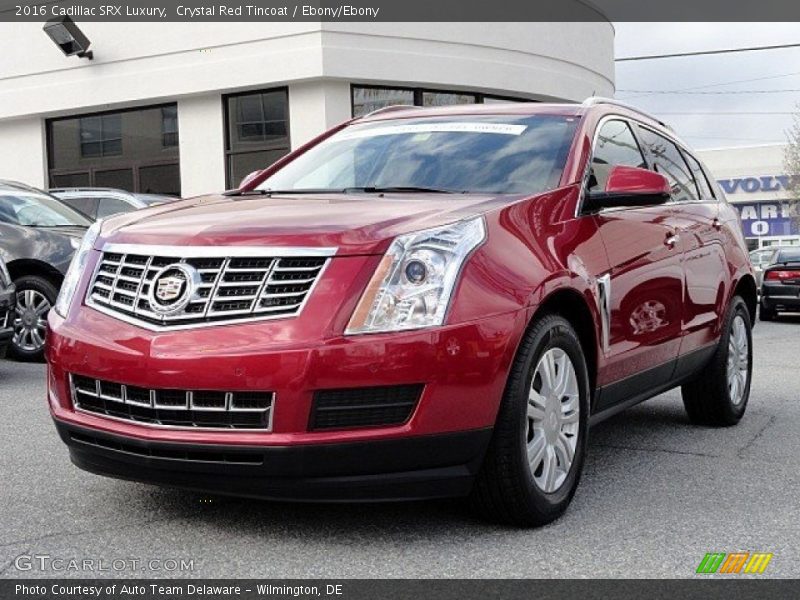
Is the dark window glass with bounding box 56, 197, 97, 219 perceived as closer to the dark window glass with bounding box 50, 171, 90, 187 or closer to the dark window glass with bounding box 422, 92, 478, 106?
the dark window glass with bounding box 422, 92, 478, 106

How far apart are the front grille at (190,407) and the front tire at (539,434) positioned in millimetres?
851

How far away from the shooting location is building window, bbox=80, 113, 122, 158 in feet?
71.4

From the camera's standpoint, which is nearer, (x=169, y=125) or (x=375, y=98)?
(x=375, y=98)

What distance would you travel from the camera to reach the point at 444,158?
468cm

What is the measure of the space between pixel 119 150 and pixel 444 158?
1835 cm

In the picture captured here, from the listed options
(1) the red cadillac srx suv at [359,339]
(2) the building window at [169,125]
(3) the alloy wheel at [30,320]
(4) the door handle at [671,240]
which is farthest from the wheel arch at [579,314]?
(2) the building window at [169,125]

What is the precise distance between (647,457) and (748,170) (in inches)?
1932

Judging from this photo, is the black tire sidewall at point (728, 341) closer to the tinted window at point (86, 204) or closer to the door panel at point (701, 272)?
the door panel at point (701, 272)

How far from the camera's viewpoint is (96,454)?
3695 mm

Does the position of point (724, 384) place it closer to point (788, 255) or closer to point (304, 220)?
point (304, 220)

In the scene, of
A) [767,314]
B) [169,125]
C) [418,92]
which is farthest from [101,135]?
[767,314]

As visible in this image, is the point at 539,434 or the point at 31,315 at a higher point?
the point at 539,434

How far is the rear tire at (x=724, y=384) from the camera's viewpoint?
5.98 meters

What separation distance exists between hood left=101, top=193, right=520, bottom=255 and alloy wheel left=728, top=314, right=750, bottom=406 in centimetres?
276
